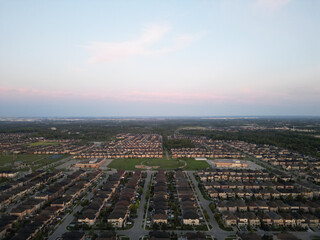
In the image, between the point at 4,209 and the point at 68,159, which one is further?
the point at 68,159

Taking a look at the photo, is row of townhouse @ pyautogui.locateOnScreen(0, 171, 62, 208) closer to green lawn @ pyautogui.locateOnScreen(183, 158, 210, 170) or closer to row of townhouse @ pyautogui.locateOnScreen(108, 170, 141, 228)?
row of townhouse @ pyautogui.locateOnScreen(108, 170, 141, 228)

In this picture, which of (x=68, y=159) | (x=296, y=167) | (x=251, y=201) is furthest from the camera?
(x=68, y=159)

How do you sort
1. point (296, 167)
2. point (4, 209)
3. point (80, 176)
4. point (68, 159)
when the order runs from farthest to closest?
point (68, 159)
point (296, 167)
point (80, 176)
point (4, 209)

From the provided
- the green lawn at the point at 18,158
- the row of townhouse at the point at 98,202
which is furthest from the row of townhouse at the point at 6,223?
the green lawn at the point at 18,158

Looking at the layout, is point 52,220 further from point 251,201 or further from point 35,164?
point 35,164

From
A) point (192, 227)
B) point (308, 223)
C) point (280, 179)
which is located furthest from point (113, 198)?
point (280, 179)

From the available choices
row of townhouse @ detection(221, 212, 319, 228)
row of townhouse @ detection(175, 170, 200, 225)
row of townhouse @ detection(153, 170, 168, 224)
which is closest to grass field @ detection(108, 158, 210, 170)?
row of townhouse @ detection(175, 170, 200, 225)

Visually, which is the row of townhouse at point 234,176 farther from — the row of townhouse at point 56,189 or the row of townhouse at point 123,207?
the row of townhouse at point 56,189
